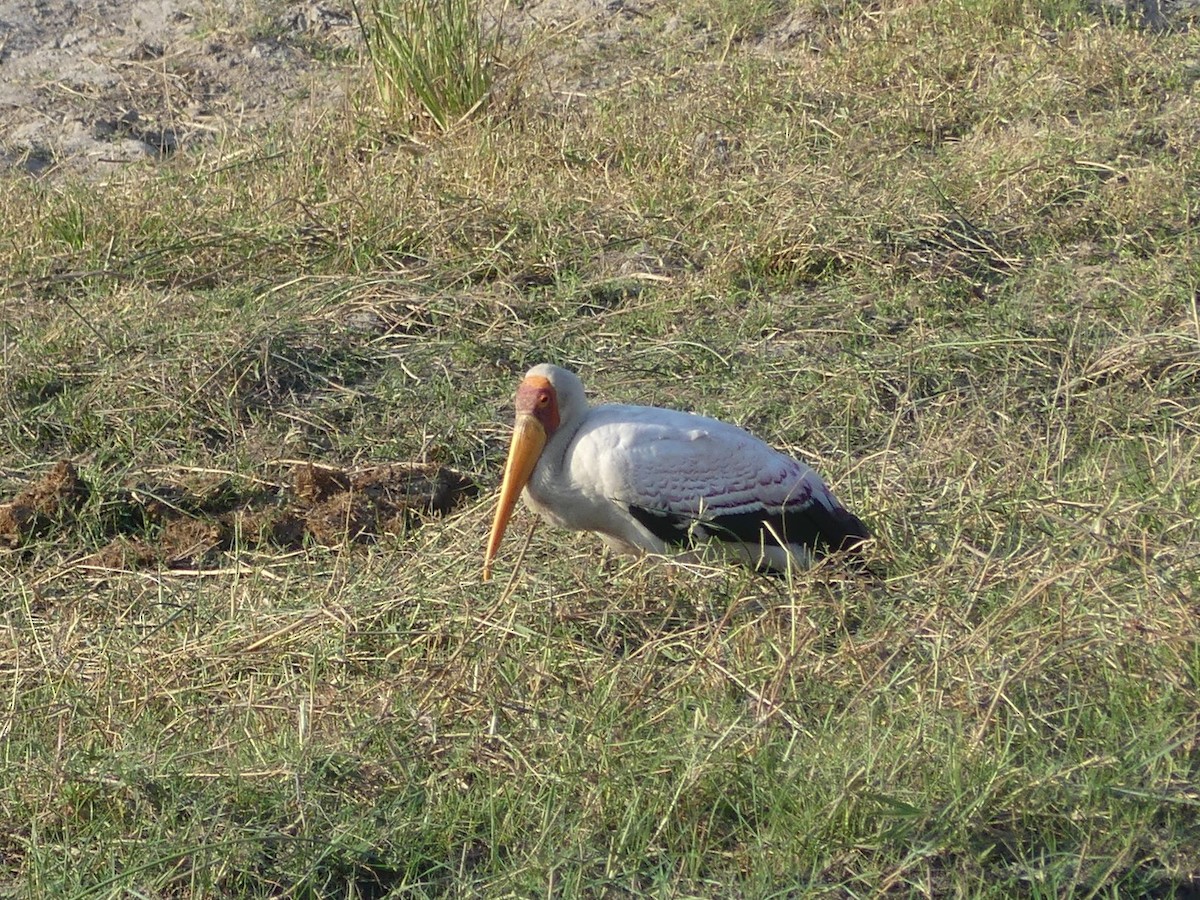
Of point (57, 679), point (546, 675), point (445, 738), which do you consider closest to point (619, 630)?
point (546, 675)

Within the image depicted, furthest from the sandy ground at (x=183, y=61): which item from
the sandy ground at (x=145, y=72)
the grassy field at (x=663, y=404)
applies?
the grassy field at (x=663, y=404)

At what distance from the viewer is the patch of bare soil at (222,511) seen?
4.24 metres

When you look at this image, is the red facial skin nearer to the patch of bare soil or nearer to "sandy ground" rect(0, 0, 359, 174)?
the patch of bare soil

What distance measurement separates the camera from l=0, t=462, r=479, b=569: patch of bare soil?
13.9 feet

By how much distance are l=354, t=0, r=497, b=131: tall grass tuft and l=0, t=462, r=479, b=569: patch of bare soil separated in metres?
2.49

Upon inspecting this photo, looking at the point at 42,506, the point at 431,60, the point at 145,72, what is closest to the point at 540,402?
the point at 42,506

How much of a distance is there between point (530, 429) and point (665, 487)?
1.12 ft

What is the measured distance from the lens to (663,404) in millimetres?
4844

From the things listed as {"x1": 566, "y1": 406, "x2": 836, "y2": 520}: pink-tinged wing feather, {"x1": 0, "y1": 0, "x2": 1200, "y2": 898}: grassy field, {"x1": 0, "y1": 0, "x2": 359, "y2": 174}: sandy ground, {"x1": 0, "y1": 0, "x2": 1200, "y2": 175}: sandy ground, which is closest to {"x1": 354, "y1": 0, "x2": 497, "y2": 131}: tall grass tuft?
{"x1": 0, "y1": 0, "x2": 1200, "y2": 898}: grassy field

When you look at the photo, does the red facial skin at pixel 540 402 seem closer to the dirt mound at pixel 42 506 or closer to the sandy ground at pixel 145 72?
the dirt mound at pixel 42 506

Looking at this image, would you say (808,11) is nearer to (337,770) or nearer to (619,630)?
(619,630)

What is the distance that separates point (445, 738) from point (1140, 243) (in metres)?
3.35

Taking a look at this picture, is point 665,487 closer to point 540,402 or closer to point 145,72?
point 540,402

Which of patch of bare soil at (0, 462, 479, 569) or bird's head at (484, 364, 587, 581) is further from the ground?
bird's head at (484, 364, 587, 581)
